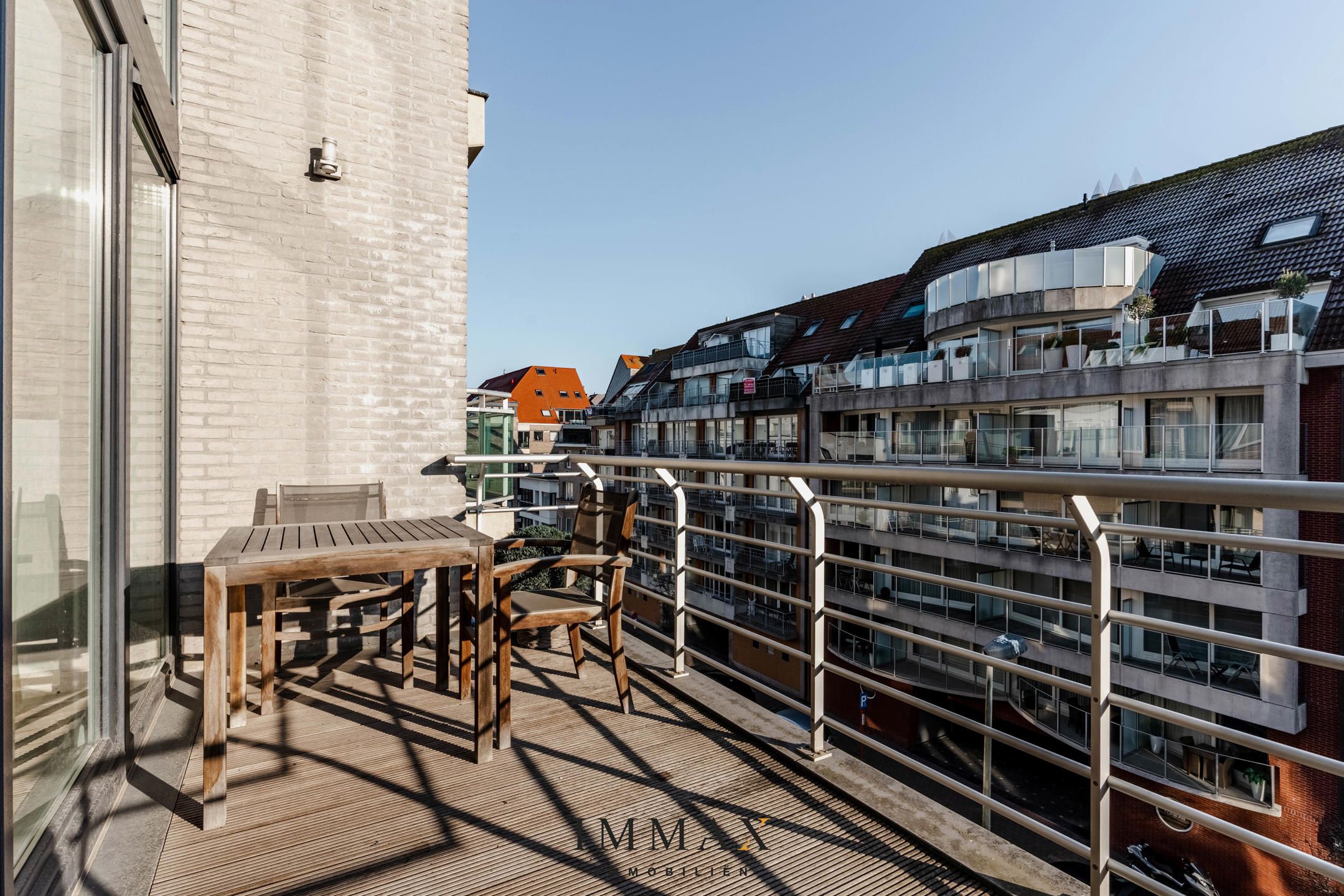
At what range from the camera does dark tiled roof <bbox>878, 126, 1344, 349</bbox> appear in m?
12.4

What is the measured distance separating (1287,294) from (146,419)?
16.4 m

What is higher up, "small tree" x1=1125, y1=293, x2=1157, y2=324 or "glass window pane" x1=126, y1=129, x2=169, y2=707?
"small tree" x1=1125, y1=293, x2=1157, y2=324

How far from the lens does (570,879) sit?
1654 mm

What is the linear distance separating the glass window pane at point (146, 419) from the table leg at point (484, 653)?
1171 millimetres

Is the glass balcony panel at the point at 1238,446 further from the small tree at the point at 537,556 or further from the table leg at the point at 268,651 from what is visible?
the table leg at the point at 268,651

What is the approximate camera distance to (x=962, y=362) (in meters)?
15.7

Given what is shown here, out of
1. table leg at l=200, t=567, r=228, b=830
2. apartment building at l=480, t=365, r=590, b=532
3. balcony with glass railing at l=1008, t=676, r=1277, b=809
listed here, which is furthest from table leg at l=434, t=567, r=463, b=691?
apartment building at l=480, t=365, r=590, b=532

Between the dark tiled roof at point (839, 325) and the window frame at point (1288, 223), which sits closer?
the window frame at point (1288, 223)

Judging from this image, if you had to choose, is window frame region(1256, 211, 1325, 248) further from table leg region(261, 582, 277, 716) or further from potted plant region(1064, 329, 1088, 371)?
table leg region(261, 582, 277, 716)

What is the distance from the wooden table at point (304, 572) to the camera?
1883 mm

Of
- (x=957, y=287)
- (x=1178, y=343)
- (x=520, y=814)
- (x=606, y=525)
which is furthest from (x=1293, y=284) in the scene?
(x=520, y=814)

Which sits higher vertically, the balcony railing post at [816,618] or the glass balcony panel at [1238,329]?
the glass balcony panel at [1238,329]

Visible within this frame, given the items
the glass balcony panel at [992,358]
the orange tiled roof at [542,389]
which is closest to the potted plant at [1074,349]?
the glass balcony panel at [992,358]

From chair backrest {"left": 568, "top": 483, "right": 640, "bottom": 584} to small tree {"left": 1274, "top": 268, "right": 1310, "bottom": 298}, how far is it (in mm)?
14554
